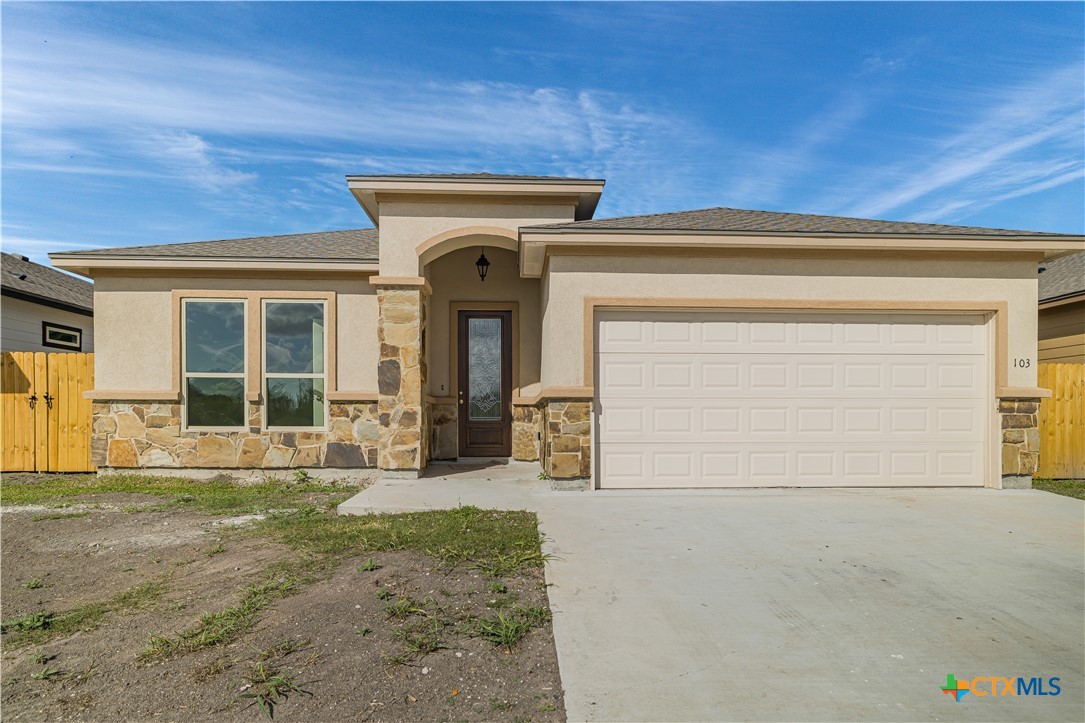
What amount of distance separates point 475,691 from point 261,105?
953cm

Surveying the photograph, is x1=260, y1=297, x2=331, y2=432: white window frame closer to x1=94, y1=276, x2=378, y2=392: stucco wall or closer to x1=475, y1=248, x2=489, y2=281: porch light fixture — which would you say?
x1=94, y1=276, x2=378, y2=392: stucco wall

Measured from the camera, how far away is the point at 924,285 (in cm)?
815

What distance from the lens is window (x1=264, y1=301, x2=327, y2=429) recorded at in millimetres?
9414

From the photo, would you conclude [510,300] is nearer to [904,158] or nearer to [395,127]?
[395,127]

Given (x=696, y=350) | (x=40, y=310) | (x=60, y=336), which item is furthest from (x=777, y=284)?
(x=60, y=336)

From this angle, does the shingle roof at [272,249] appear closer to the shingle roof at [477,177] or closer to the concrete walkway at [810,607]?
the shingle roof at [477,177]

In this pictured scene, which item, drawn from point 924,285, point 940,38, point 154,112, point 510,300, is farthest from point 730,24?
point 154,112

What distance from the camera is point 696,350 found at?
7.96m

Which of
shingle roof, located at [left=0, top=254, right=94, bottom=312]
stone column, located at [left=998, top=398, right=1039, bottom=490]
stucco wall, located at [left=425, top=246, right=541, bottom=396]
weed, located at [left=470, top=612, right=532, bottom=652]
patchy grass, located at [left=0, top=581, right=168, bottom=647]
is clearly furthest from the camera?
shingle roof, located at [left=0, top=254, right=94, bottom=312]

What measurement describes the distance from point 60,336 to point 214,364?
685cm

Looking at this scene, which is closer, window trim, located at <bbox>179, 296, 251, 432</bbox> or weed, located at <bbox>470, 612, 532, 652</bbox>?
weed, located at <bbox>470, 612, 532, 652</bbox>

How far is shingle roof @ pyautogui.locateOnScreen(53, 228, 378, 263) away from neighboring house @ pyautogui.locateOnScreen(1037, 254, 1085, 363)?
11990 millimetres

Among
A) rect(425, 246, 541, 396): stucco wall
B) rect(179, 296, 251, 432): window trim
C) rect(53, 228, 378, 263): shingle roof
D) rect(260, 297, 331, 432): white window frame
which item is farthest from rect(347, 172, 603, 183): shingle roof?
rect(179, 296, 251, 432): window trim

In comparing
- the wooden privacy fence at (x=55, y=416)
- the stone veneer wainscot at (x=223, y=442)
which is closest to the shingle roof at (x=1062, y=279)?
the stone veneer wainscot at (x=223, y=442)
